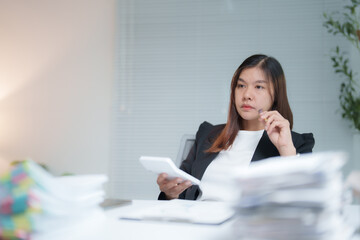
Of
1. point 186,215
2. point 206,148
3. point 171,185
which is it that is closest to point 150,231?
point 186,215

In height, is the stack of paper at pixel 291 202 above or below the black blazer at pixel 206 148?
above

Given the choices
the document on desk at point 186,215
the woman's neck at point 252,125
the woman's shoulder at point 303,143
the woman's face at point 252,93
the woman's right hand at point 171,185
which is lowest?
the woman's right hand at point 171,185

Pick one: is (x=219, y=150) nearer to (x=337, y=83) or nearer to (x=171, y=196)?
(x=171, y=196)

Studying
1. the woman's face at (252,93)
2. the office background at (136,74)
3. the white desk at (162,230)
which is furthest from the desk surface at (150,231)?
the office background at (136,74)

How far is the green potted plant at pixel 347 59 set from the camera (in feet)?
9.71

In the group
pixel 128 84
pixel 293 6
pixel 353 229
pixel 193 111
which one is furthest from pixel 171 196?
pixel 293 6

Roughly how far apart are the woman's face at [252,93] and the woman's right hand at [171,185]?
0.55m

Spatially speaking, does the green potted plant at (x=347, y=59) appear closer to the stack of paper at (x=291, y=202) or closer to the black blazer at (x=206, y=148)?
A: the black blazer at (x=206, y=148)

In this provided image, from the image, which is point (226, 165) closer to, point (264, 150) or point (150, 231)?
point (264, 150)

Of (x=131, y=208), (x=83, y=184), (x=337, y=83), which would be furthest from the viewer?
(x=337, y=83)

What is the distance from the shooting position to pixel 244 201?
2.28 ft

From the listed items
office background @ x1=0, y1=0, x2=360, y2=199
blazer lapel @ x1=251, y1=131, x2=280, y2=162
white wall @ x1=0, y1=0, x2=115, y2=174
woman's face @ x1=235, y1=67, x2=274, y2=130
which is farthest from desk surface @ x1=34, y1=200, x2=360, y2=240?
white wall @ x1=0, y1=0, x2=115, y2=174

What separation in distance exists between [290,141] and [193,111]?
1748mm

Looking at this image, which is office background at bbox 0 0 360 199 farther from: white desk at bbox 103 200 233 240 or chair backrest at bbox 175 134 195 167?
white desk at bbox 103 200 233 240
